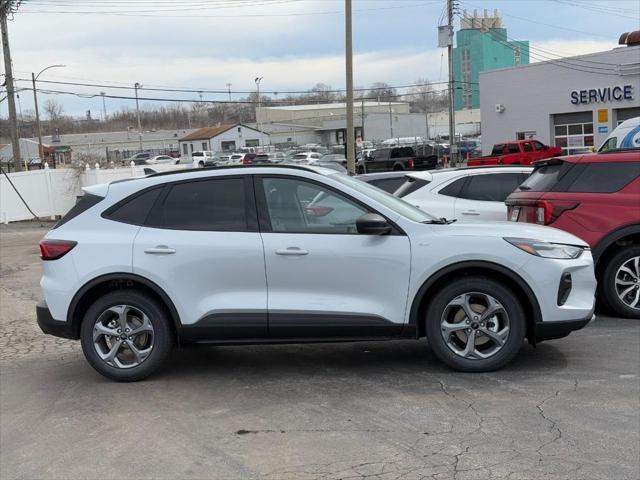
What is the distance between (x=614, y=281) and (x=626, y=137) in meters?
9.32

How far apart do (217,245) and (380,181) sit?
531 centimetres

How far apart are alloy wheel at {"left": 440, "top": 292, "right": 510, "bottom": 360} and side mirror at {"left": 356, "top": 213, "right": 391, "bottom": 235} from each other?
0.78m

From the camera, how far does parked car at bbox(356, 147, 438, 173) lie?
4122 centimetres

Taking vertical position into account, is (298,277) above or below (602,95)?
below

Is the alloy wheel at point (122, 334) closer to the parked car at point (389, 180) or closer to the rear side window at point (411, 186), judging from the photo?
the rear side window at point (411, 186)

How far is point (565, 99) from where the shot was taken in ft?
125

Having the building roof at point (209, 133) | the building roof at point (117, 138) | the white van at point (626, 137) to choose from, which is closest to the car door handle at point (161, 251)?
the white van at point (626, 137)

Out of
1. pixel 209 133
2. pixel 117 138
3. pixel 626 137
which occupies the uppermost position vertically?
pixel 117 138

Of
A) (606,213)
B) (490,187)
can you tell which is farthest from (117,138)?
(606,213)

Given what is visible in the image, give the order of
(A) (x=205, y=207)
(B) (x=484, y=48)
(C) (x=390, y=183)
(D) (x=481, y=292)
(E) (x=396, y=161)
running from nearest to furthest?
(D) (x=481, y=292) < (A) (x=205, y=207) < (C) (x=390, y=183) < (E) (x=396, y=161) < (B) (x=484, y=48)

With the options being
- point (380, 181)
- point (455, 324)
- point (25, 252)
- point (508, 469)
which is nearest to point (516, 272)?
point (455, 324)

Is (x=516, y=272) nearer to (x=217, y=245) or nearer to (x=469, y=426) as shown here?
(x=469, y=426)

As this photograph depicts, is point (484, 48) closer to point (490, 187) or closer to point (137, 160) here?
point (137, 160)

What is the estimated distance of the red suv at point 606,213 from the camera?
7039mm
